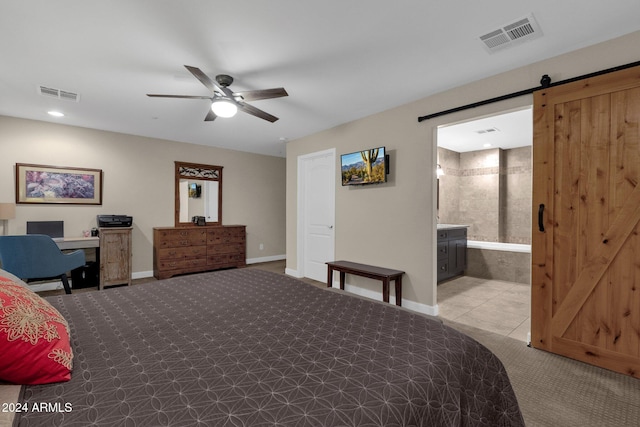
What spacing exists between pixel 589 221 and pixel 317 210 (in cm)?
344

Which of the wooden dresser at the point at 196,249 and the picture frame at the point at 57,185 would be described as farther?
the wooden dresser at the point at 196,249

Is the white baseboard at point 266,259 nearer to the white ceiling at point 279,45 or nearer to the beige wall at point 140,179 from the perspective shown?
the beige wall at point 140,179

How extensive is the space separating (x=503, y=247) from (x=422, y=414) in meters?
4.94

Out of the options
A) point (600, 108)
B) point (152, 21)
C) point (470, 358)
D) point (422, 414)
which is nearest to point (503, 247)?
point (600, 108)

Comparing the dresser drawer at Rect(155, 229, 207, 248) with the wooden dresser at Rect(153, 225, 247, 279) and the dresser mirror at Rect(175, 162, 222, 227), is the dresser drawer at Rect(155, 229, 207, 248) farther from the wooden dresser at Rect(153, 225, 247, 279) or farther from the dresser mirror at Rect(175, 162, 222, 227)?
the dresser mirror at Rect(175, 162, 222, 227)

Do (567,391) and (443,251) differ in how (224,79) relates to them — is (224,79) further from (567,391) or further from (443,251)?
(443,251)

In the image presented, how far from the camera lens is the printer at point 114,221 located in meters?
4.43

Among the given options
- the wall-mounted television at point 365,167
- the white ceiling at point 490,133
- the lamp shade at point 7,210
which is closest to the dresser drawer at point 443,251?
the wall-mounted television at point 365,167

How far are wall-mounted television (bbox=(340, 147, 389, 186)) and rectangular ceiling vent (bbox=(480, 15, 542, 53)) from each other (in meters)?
1.60

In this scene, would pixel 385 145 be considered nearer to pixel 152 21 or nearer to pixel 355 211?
pixel 355 211

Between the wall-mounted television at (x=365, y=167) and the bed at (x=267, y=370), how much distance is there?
2.36m

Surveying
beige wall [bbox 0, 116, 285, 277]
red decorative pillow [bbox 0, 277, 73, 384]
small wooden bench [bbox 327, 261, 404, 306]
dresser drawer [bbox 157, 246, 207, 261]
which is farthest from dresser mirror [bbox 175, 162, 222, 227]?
red decorative pillow [bbox 0, 277, 73, 384]

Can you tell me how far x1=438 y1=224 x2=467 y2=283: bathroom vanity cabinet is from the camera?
4.61 m

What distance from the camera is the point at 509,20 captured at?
206cm
